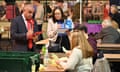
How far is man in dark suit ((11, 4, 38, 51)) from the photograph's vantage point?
6.93m

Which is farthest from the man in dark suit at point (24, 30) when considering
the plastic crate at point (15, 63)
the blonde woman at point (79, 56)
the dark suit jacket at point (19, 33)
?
the plastic crate at point (15, 63)

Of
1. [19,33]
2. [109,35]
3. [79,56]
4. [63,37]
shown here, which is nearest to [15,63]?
[79,56]

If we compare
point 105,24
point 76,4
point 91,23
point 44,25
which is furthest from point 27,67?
point 76,4

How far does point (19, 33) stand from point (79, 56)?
1.70 m

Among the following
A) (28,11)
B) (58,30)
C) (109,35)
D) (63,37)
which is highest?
(28,11)

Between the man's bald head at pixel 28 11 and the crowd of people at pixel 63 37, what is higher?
the man's bald head at pixel 28 11

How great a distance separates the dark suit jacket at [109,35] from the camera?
9.30m

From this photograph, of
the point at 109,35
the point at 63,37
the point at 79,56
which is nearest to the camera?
the point at 79,56

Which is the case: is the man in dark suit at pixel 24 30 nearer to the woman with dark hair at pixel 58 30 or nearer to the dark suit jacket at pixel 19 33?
the dark suit jacket at pixel 19 33

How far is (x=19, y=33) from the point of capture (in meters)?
6.98

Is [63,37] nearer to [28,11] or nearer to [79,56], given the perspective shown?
[28,11]

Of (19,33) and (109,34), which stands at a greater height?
(19,33)

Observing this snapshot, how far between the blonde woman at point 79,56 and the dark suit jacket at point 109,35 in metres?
3.55

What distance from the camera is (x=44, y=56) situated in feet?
20.4
